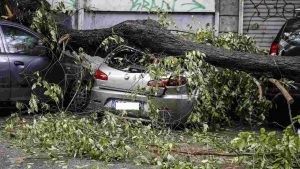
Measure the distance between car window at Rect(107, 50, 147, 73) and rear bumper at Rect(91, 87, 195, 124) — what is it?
1.25ft

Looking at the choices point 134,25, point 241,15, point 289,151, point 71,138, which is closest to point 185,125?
point 134,25

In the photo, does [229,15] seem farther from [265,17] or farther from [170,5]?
[170,5]

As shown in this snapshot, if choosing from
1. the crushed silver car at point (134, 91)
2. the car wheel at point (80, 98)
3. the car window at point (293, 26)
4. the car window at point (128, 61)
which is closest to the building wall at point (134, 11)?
the car window at point (293, 26)

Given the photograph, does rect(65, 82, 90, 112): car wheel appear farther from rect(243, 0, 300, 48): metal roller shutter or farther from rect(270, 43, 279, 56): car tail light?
rect(243, 0, 300, 48): metal roller shutter

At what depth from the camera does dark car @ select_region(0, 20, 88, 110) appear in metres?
8.98

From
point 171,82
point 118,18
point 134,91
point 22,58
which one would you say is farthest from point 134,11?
point 134,91

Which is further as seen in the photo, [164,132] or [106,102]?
[106,102]

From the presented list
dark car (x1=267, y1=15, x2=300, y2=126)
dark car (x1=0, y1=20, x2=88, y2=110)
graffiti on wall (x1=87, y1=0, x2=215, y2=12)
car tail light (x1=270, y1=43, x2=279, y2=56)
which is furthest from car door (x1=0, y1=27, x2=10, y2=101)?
graffiti on wall (x1=87, y1=0, x2=215, y2=12)

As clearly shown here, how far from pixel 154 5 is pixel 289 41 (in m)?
5.89

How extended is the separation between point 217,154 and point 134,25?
8.96ft

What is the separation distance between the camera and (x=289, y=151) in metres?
5.27

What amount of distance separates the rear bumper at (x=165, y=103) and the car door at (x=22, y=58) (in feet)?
4.79

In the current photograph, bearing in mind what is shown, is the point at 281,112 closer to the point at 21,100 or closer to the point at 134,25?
the point at 134,25

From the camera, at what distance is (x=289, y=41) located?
8.92 metres
